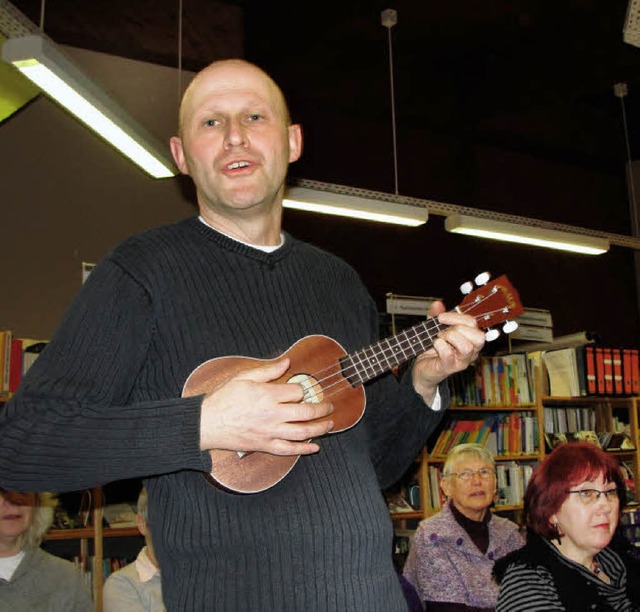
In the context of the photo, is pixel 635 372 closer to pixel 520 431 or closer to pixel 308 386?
pixel 520 431

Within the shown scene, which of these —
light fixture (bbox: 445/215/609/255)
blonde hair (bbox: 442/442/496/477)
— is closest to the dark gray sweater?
blonde hair (bbox: 442/442/496/477)

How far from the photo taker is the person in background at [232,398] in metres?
1.02

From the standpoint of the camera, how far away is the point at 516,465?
5965 millimetres

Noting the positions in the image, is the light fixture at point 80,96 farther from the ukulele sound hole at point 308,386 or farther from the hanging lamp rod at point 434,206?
the ukulele sound hole at point 308,386

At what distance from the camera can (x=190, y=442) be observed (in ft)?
3.33

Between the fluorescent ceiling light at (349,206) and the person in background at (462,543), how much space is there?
1572 millimetres

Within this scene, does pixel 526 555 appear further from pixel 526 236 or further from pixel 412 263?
pixel 412 263

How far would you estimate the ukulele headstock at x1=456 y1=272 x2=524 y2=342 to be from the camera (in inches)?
62.5

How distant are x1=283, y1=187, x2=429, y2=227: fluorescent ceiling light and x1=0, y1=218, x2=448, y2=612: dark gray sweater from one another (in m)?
3.24

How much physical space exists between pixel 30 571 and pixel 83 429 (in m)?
2.76

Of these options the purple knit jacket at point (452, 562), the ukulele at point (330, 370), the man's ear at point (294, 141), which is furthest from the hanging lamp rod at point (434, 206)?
the ukulele at point (330, 370)

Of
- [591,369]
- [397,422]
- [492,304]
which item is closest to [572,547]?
[492,304]

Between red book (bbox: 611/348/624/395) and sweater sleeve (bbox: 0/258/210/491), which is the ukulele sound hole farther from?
red book (bbox: 611/348/624/395)

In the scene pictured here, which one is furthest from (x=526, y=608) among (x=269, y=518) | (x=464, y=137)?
(x=464, y=137)
